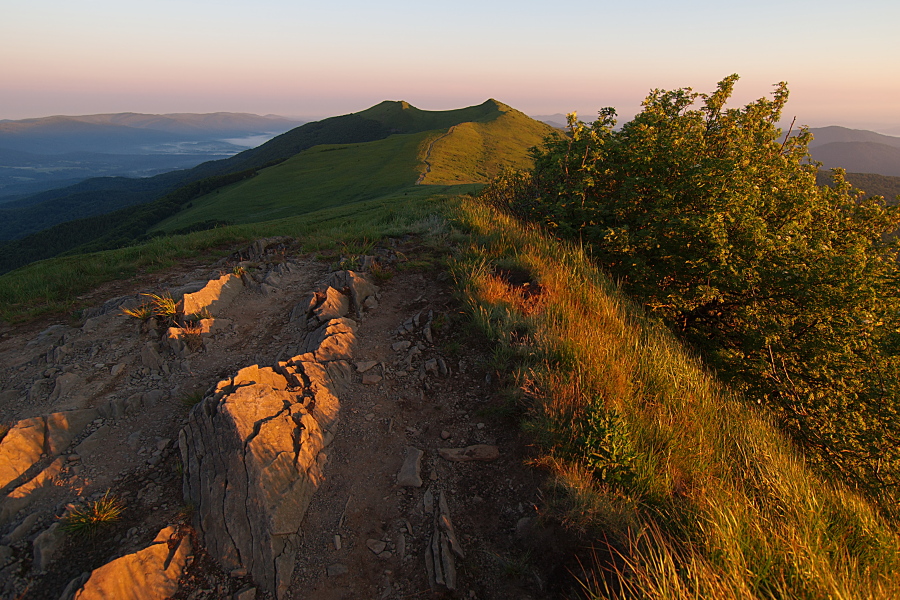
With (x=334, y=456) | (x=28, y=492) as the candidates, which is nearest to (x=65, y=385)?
(x=28, y=492)

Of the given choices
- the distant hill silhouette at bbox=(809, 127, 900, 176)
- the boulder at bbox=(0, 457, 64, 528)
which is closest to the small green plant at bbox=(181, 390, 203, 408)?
the boulder at bbox=(0, 457, 64, 528)

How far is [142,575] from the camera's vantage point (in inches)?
129

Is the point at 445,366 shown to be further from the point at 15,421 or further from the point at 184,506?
the point at 15,421

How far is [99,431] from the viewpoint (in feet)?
15.3

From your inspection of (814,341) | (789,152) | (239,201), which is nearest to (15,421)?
(814,341)

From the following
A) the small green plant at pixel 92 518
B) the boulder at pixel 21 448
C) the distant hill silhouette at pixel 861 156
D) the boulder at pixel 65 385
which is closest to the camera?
the small green plant at pixel 92 518

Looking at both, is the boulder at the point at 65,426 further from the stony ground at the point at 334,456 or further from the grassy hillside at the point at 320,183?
the grassy hillside at the point at 320,183

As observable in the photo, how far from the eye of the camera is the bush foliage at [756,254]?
753 centimetres

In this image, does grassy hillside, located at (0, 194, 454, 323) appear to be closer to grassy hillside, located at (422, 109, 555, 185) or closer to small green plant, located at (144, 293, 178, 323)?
small green plant, located at (144, 293, 178, 323)

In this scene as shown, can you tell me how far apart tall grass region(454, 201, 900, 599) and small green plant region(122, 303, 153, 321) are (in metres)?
5.21

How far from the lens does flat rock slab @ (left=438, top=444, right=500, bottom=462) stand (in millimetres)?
4309

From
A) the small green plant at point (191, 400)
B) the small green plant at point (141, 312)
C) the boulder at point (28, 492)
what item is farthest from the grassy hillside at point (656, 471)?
the small green plant at point (141, 312)

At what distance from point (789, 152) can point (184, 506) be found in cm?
1381

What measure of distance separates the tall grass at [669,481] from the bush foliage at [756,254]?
3359 millimetres
